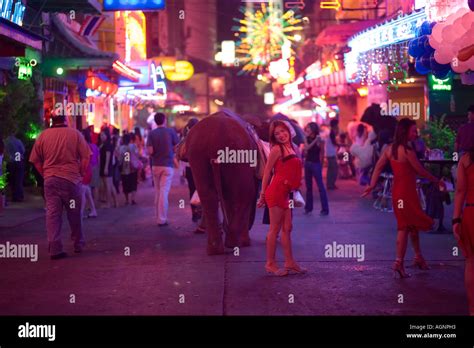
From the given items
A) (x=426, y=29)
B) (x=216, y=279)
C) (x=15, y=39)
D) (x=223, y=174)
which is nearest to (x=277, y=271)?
(x=216, y=279)

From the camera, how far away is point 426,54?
39.3 feet

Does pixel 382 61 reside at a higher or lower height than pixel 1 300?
higher

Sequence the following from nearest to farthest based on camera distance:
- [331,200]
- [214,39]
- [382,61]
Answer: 1. [331,200]
2. [382,61]
3. [214,39]

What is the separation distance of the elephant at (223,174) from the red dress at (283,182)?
1.54 meters

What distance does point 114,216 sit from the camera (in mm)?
15086

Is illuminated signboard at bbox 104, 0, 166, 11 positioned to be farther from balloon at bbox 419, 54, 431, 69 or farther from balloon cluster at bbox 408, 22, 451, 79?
balloon at bbox 419, 54, 431, 69

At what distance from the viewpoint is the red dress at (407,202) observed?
855 cm

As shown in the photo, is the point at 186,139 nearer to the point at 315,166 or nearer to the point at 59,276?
the point at 59,276

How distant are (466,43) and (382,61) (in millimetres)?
9060

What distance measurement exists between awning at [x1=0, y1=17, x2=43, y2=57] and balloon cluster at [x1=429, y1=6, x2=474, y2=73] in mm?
6616

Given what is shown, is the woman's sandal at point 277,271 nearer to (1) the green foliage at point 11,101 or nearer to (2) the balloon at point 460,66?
(2) the balloon at point 460,66

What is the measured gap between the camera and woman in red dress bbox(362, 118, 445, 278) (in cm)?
855

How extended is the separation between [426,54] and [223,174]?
3992mm

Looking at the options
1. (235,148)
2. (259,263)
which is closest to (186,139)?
(235,148)
